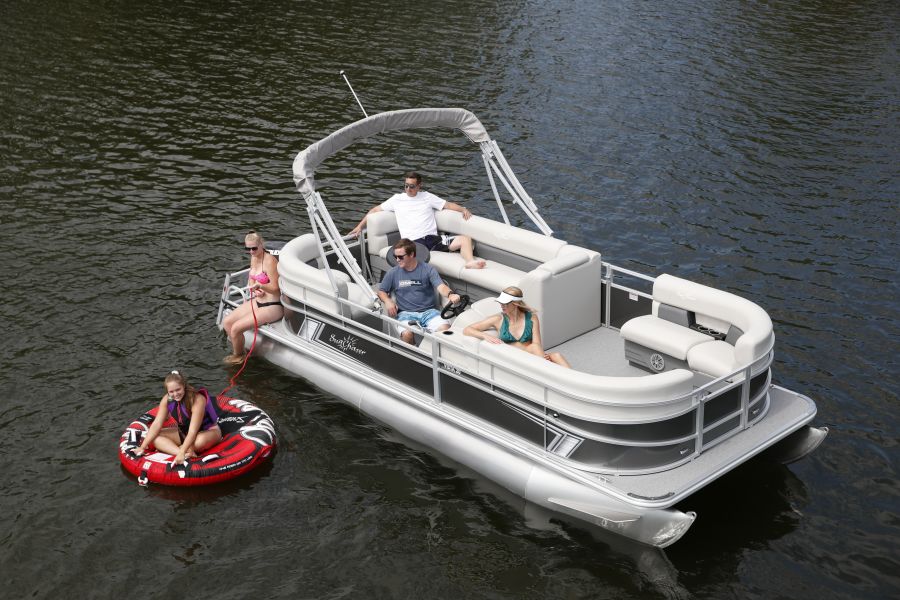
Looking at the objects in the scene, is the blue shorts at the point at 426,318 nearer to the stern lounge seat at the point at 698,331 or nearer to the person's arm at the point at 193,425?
the stern lounge seat at the point at 698,331

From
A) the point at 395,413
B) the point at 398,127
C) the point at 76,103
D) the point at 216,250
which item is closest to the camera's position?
the point at 395,413

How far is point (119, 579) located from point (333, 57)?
1712cm

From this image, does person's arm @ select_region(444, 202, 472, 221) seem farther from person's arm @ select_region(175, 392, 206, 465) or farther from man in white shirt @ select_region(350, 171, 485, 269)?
person's arm @ select_region(175, 392, 206, 465)

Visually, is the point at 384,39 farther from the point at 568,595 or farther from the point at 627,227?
the point at 568,595

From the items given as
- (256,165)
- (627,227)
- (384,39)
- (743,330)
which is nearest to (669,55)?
(384,39)

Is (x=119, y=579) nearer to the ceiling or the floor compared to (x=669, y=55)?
nearer to the floor

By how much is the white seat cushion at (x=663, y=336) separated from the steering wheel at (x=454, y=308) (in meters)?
1.93

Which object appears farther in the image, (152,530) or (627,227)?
(627,227)

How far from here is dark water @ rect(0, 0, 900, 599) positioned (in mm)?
9062

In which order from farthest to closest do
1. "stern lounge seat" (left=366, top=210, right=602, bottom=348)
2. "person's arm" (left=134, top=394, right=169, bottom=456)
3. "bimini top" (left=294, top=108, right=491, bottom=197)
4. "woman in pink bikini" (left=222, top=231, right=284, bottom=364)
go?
"woman in pink bikini" (left=222, top=231, right=284, bottom=364)
"bimini top" (left=294, top=108, right=491, bottom=197)
"stern lounge seat" (left=366, top=210, right=602, bottom=348)
"person's arm" (left=134, top=394, right=169, bottom=456)

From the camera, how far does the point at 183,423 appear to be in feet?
33.0

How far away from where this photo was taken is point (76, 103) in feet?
68.1

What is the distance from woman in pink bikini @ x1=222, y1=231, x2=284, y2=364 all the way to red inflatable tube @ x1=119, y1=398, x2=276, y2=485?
1423 millimetres

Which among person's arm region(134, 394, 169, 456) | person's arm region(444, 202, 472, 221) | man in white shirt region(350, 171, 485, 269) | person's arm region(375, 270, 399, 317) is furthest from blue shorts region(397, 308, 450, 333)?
person's arm region(134, 394, 169, 456)
